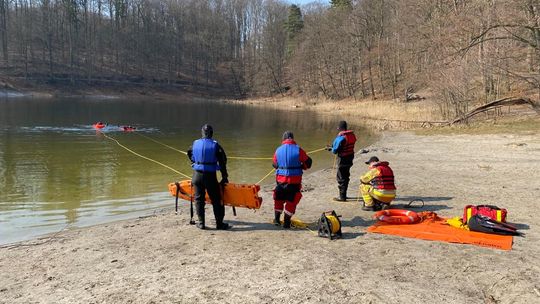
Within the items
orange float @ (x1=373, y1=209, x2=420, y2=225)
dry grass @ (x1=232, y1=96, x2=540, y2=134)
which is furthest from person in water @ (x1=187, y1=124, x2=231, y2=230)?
dry grass @ (x1=232, y1=96, x2=540, y2=134)

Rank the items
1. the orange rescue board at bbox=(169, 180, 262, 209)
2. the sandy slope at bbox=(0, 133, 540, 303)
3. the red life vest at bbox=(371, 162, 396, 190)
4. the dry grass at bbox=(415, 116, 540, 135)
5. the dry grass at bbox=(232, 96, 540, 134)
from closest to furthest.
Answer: the sandy slope at bbox=(0, 133, 540, 303) < the orange rescue board at bbox=(169, 180, 262, 209) < the red life vest at bbox=(371, 162, 396, 190) < the dry grass at bbox=(415, 116, 540, 135) < the dry grass at bbox=(232, 96, 540, 134)

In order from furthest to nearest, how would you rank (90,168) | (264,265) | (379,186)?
(90,168) < (379,186) < (264,265)

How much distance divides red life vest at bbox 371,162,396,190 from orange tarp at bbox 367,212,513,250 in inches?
45.6

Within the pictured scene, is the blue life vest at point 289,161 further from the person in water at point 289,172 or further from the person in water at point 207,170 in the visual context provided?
the person in water at point 207,170

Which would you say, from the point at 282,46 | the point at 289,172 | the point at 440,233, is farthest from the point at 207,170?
the point at 282,46

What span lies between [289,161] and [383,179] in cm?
247

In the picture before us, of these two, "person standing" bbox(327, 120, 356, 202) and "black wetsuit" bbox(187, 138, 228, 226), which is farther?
"person standing" bbox(327, 120, 356, 202)

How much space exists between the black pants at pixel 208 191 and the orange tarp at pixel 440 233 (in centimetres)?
284

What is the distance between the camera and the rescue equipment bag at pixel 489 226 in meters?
7.54

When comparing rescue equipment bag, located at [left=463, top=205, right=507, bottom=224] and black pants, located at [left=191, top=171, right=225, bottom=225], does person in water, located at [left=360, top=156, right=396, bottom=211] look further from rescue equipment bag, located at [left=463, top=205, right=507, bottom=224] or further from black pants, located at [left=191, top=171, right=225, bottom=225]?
black pants, located at [left=191, top=171, right=225, bottom=225]

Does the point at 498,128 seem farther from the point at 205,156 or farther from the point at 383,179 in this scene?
the point at 205,156

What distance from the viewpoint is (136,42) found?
9994 cm

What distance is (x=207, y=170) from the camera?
849cm

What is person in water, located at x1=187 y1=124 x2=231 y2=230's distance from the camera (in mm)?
8500
